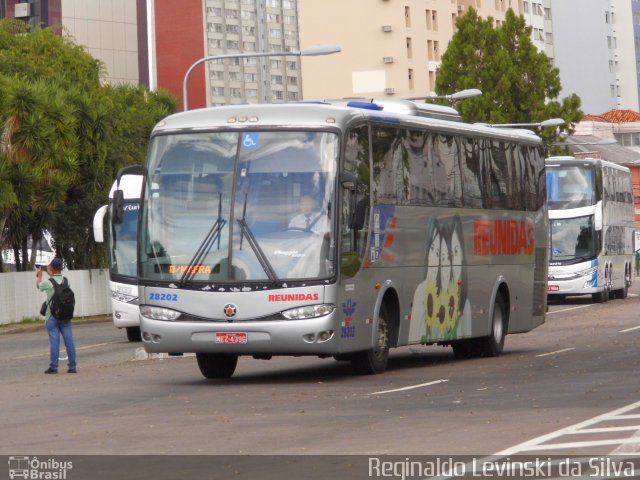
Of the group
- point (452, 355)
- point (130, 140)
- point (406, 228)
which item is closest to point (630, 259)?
point (130, 140)

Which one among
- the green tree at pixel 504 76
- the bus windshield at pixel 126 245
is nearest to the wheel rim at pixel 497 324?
the bus windshield at pixel 126 245

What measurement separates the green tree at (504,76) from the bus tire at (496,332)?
51829 mm

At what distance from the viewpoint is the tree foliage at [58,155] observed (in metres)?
53.2

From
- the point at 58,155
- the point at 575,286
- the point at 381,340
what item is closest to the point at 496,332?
the point at 381,340

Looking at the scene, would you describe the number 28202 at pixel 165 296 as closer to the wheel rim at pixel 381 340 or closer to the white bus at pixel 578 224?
the wheel rim at pixel 381 340

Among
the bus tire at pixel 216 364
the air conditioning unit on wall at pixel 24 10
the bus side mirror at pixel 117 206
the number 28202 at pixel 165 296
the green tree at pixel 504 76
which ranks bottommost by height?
the bus tire at pixel 216 364

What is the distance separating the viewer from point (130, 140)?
6619cm

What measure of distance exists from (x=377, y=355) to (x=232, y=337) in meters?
2.58

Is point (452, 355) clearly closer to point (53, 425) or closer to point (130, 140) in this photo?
point (53, 425)

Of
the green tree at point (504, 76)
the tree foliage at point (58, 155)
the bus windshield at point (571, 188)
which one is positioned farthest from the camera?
the green tree at point (504, 76)

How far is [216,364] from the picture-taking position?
23.9 meters

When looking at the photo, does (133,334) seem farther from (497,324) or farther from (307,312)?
(307,312)

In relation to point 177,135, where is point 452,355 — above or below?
below

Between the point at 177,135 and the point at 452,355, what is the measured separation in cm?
850
